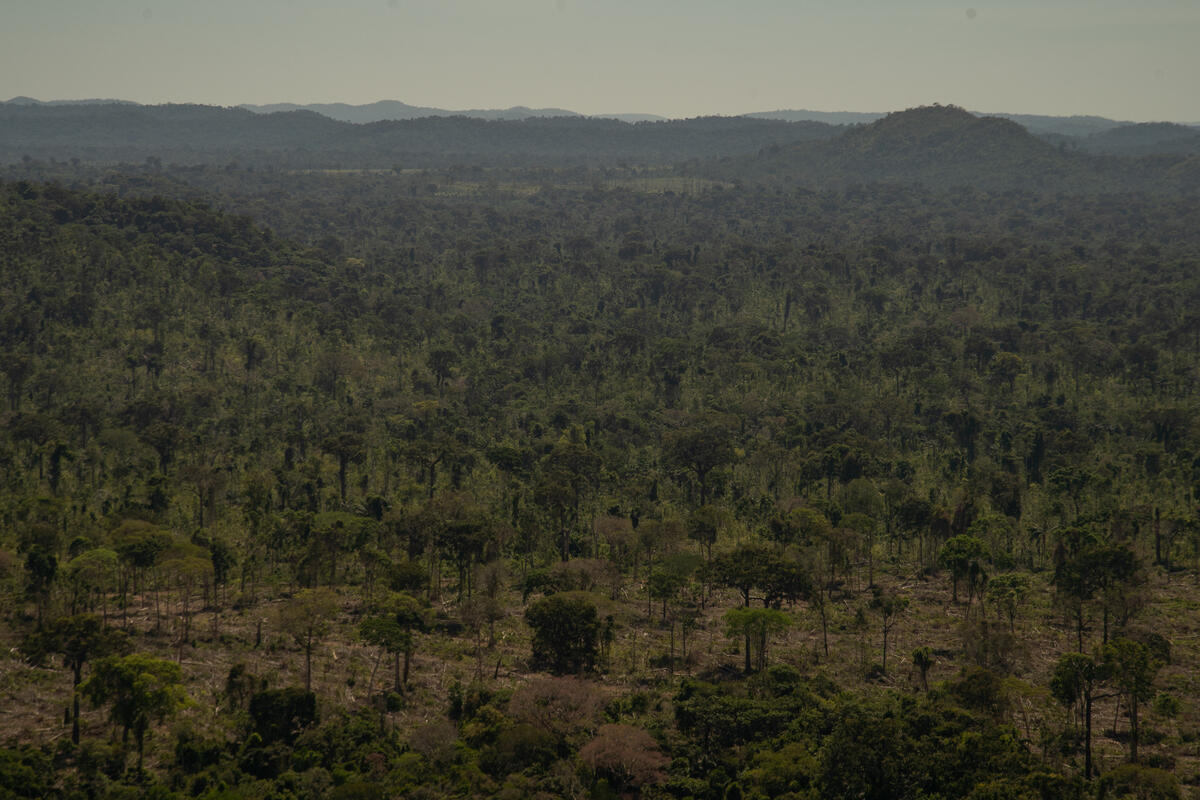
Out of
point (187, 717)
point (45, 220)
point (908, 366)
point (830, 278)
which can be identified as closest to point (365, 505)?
point (187, 717)

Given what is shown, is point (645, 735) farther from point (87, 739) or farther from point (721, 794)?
point (87, 739)

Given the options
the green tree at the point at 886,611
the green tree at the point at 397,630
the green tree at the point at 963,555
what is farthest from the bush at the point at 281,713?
the green tree at the point at 963,555

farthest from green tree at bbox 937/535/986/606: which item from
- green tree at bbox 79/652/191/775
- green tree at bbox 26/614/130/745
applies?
green tree at bbox 26/614/130/745

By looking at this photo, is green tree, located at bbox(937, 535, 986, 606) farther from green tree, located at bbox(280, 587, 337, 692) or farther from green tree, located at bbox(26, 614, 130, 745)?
green tree, located at bbox(26, 614, 130, 745)

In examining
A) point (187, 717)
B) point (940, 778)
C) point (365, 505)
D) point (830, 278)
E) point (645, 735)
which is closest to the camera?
point (940, 778)

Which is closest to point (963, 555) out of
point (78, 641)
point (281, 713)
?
point (281, 713)

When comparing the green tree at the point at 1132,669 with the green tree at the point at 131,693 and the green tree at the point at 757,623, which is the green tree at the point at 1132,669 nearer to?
the green tree at the point at 757,623
